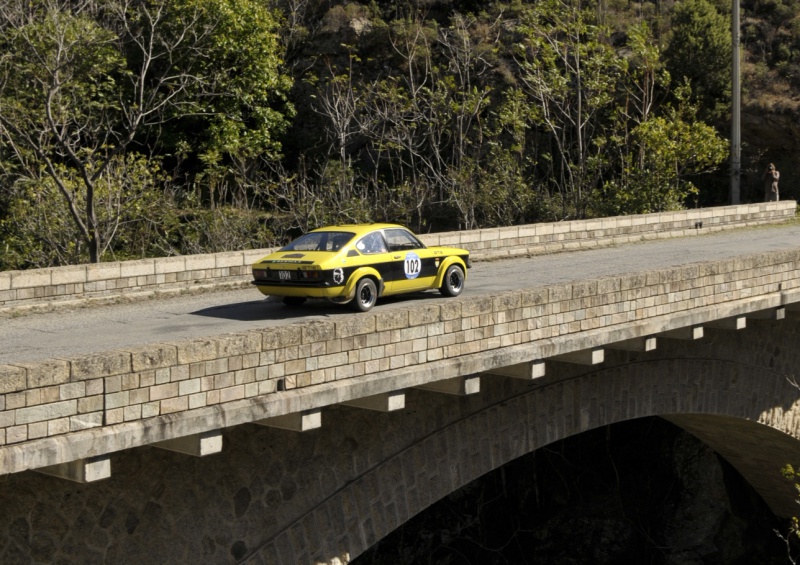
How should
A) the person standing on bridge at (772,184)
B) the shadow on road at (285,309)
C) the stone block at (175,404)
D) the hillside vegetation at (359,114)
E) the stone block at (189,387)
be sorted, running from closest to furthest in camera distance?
the stone block at (175,404), the stone block at (189,387), the shadow on road at (285,309), the hillside vegetation at (359,114), the person standing on bridge at (772,184)

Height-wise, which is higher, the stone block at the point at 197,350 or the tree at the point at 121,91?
the tree at the point at 121,91

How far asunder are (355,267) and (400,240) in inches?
44.0

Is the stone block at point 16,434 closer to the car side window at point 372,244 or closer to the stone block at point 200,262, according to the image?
the car side window at point 372,244

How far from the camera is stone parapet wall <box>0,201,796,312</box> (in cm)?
1355

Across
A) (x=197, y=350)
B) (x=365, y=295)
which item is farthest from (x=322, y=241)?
(x=197, y=350)

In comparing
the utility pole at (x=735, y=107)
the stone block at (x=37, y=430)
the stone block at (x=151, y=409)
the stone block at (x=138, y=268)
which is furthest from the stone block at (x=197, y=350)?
the utility pole at (x=735, y=107)

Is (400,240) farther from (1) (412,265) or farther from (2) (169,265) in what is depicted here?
(2) (169,265)

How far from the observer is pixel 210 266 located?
15.7m

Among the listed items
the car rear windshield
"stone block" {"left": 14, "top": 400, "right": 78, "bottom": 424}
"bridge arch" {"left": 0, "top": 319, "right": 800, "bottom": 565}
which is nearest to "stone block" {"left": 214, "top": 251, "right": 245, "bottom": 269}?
the car rear windshield

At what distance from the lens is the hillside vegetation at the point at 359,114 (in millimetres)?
28000

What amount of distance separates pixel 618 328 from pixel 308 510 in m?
4.48

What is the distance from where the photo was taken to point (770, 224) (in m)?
27.4

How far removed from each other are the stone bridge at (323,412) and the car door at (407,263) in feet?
6.87

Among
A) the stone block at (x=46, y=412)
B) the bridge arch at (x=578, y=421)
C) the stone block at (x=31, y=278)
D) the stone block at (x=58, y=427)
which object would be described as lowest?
the bridge arch at (x=578, y=421)
